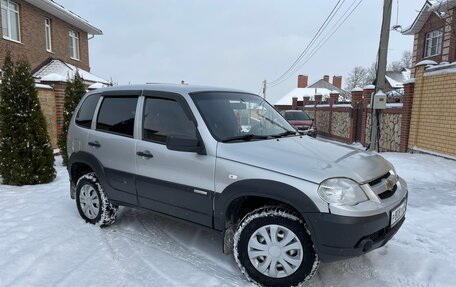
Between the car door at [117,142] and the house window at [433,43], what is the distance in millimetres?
23094

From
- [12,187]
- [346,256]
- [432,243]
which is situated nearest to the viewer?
[346,256]

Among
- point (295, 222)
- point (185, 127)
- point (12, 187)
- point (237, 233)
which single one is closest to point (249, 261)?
point (237, 233)

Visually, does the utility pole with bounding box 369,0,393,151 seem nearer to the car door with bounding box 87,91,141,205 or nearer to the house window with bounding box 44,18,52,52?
the car door with bounding box 87,91,141,205

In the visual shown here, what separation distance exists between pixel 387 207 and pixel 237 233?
1.32 metres

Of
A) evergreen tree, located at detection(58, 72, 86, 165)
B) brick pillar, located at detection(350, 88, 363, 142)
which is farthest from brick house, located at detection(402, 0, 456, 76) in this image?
evergreen tree, located at detection(58, 72, 86, 165)

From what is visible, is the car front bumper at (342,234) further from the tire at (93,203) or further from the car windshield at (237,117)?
the tire at (93,203)

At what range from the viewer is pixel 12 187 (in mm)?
6488

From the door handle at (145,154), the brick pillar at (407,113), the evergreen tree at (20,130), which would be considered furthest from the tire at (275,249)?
the brick pillar at (407,113)

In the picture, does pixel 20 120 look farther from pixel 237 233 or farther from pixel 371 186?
pixel 371 186

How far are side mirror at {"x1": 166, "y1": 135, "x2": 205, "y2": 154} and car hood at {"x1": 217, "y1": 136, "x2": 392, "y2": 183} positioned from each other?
0.21m

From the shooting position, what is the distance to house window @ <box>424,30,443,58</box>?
22.0 m

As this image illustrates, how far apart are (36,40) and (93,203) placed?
50.6 ft

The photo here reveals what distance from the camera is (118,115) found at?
170 inches

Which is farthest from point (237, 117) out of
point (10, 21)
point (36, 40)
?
point (36, 40)
